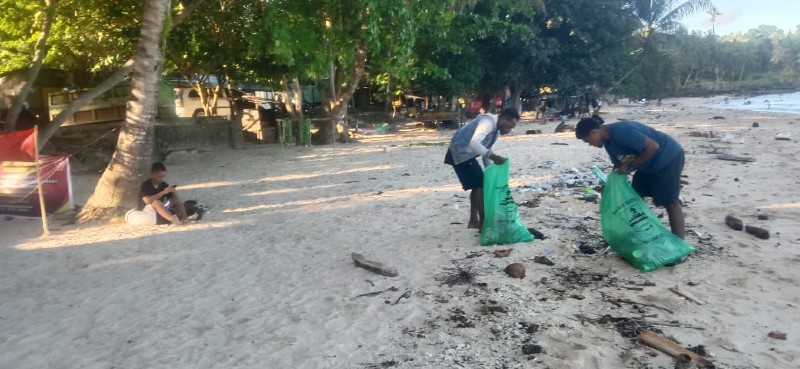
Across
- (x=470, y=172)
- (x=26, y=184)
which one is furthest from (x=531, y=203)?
(x=26, y=184)

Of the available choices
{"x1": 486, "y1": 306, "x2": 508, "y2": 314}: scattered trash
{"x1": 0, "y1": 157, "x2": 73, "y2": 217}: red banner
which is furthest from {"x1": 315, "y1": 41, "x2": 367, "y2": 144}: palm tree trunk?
{"x1": 486, "y1": 306, "x2": 508, "y2": 314}: scattered trash

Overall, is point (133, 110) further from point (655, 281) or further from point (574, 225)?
point (655, 281)

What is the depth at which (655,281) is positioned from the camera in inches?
172

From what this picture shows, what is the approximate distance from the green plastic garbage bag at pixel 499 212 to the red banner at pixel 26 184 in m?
5.74

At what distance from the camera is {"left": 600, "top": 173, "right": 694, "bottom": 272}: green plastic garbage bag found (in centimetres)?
457

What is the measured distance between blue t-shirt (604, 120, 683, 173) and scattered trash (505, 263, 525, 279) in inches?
50.1

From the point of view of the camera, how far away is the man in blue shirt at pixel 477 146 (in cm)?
532

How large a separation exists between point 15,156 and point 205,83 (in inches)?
513

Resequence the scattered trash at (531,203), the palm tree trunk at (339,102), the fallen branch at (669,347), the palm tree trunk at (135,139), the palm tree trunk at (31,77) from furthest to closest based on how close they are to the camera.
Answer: the palm tree trunk at (339,102) < the palm tree trunk at (31,77) < the palm tree trunk at (135,139) < the scattered trash at (531,203) < the fallen branch at (669,347)

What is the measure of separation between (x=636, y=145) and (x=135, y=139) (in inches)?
262

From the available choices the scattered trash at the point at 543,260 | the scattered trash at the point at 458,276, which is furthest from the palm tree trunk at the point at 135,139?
the scattered trash at the point at 543,260

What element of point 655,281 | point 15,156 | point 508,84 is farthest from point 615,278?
point 508,84

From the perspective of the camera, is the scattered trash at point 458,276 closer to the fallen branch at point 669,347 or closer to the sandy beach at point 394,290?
the sandy beach at point 394,290

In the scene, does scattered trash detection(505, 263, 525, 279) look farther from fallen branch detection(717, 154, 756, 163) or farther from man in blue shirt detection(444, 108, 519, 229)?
fallen branch detection(717, 154, 756, 163)
